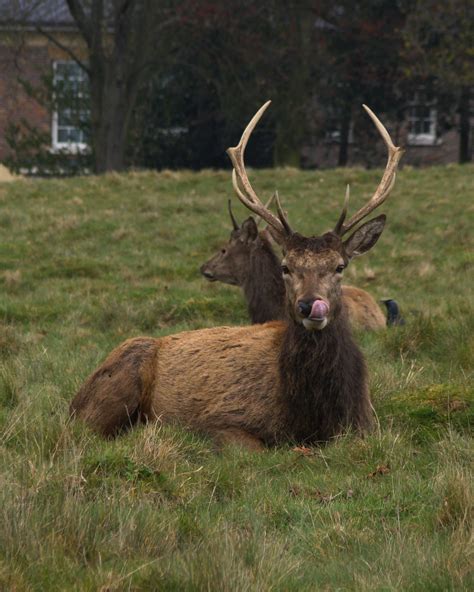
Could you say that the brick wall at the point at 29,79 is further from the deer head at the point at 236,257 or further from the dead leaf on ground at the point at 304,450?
the dead leaf on ground at the point at 304,450

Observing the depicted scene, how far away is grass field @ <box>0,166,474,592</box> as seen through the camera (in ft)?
13.5

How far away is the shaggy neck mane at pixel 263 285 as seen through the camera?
10.8 metres

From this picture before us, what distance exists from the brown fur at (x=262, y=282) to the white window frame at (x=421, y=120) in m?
20.6

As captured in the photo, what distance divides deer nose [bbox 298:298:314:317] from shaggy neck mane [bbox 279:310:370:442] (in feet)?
0.94

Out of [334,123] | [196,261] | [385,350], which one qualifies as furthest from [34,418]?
[334,123]

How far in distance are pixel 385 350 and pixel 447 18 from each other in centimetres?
1988


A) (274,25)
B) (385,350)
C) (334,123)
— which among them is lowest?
(385,350)

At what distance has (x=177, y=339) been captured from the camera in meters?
7.70

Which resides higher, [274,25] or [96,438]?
[274,25]

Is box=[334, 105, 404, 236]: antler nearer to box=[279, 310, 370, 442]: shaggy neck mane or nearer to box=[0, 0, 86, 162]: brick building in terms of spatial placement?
box=[279, 310, 370, 442]: shaggy neck mane

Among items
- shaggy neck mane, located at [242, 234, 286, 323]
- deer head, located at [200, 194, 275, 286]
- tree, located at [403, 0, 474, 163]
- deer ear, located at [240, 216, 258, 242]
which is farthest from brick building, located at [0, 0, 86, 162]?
shaggy neck mane, located at [242, 234, 286, 323]

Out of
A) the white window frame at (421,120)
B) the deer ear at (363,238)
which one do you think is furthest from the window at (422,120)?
the deer ear at (363,238)

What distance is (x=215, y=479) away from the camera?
562 centimetres

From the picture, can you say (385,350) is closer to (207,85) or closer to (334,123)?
(207,85)
